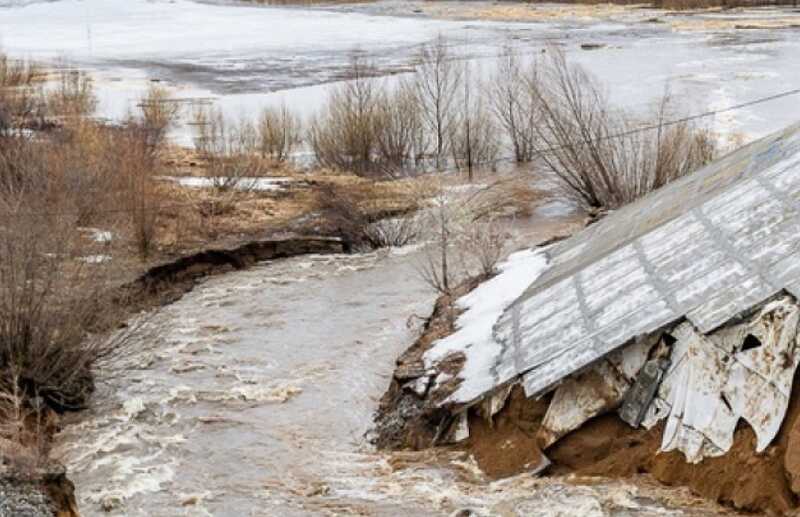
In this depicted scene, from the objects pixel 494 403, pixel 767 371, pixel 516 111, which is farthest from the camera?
pixel 516 111

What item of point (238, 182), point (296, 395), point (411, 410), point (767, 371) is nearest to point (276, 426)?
point (296, 395)

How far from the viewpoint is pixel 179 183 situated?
24.5 metres

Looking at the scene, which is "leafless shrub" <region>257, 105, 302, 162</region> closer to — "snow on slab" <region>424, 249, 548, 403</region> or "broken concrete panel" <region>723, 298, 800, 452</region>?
"snow on slab" <region>424, 249, 548, 403</region>

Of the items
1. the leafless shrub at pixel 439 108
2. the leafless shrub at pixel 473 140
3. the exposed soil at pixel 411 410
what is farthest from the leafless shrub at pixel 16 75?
the exposed soil at pixel 411 410

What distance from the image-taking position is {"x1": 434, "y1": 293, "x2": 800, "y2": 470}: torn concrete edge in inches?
360

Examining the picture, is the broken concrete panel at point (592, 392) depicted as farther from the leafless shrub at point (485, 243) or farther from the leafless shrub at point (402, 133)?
the leafless shrub at point (402, 133)

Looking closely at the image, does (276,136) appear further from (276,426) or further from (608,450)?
(608,450)

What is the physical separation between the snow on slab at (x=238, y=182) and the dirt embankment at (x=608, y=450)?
12477 millimetres

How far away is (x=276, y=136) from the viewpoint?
28328mm

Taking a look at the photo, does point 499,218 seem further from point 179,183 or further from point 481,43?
point 481,43

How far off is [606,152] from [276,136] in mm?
10143

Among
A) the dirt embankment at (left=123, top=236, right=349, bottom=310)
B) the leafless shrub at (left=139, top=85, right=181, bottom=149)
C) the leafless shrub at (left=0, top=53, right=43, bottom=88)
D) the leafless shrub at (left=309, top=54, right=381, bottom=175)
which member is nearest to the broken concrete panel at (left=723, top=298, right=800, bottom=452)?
the dirt embankment at (left=123, top=236, right=349, bottom=310)

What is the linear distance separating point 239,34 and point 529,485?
2125 inches

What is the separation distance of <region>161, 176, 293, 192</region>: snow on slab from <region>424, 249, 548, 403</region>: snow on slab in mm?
9550
